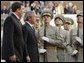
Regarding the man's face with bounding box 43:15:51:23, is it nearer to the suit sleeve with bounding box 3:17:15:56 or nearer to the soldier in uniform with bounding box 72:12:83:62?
the soldier in uniform with bounding box 72:12:83:62

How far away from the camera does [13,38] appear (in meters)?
8.02

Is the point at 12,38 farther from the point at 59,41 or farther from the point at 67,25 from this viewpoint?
the point at 67,25

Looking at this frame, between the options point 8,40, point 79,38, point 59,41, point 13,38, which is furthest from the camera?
point 59,41

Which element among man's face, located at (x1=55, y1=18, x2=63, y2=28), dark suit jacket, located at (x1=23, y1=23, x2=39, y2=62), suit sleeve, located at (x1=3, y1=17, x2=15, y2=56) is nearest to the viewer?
suit sleeve, located at (x1=3, y1=17, x2=15, y2=56)

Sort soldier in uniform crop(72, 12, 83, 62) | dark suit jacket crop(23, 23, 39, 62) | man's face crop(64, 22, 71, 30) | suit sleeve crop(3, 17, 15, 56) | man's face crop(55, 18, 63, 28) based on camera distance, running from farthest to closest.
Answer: man's face crop(64, 22, 71, 30) < man's face crop(55, 18, 63, 28) < soldier in uniform crop(72, 12, 83, 62) < dark suit jacket crop(23, 23, 39, 62) < suit sleeve crop(3, 17, 15, 56)

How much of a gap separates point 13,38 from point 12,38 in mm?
87

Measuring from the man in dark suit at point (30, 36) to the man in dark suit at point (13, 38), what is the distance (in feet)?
0.87

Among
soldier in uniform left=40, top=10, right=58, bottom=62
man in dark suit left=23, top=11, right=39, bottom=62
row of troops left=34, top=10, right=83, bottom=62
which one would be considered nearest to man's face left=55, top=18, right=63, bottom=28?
row of troops left=34, top=10, right=83, bottom=62

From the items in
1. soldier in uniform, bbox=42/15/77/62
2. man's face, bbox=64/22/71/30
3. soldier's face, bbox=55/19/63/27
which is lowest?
soldier in uniform, bbox=42/15/77/62

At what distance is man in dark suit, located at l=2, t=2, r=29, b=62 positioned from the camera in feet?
A: 26.0

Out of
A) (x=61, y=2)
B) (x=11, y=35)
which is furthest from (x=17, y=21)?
(x=61, y=2)

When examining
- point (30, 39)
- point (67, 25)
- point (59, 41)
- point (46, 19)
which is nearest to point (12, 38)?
point (30, 39)

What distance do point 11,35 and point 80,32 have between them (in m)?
2.13

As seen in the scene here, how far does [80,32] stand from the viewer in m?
9.75
